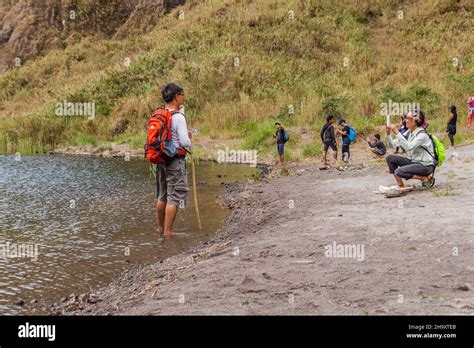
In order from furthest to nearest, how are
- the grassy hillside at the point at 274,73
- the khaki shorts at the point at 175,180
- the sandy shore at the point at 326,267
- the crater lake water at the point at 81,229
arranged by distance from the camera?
the grassy hillside at the point at 274,73 → the khaki shorts at the point at 175,180 → the crater lake water at the point at 81,229 → the sandy shore at the point at 326,267

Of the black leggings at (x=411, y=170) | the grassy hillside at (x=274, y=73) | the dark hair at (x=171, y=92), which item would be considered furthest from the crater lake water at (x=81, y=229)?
the grassy hillside at (x=274, y=73)

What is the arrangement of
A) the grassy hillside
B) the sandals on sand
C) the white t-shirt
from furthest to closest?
the grassy hillside
the sandals on sand
the white t-shirt

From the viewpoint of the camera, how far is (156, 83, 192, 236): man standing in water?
8.50 meters

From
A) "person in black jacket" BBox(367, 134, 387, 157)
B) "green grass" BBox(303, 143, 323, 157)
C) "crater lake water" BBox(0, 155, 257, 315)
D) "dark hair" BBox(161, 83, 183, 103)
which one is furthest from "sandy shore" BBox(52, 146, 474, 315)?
"green grass" BBox(303, 143, 323, 157)

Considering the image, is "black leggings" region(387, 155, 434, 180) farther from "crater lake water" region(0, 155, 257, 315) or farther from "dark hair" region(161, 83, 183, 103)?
"dark hair" region(161, 83, 183, 103)

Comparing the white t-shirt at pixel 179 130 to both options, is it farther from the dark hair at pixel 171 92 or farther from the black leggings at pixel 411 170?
the black leggings at pixel 411 170

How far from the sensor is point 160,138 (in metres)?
8.29

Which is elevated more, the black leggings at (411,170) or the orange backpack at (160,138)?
the orange backpack at (160,138)

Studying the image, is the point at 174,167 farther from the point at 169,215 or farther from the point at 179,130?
the point at 169,215

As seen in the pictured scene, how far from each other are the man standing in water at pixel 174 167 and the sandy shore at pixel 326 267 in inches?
34.9

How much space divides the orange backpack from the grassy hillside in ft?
51.0

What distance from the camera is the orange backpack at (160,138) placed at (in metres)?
8.25
